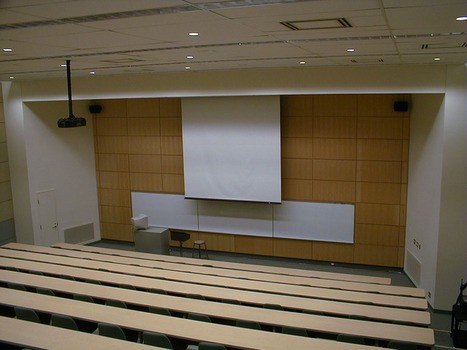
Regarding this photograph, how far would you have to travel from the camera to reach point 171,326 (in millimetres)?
5164

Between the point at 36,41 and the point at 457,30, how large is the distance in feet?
14.6

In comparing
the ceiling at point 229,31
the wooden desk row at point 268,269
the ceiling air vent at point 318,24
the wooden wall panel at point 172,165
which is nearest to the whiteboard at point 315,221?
the wooden desk row at point 268,269

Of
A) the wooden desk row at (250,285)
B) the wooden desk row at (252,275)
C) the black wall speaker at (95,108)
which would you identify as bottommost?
the wooden desk row at (252,275)

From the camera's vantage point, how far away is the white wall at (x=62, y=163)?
11266 mm

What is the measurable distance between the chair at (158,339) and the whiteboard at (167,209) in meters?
6.86

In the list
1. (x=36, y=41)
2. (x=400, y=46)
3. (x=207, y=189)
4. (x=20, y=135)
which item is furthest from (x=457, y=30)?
(x=20, y=135)

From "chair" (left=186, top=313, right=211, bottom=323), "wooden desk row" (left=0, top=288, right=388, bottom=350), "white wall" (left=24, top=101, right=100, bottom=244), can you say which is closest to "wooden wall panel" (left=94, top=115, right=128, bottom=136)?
"white wall" (left=24, top=101, right=100, bottom=244)

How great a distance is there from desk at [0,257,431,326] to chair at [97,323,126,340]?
150 cm

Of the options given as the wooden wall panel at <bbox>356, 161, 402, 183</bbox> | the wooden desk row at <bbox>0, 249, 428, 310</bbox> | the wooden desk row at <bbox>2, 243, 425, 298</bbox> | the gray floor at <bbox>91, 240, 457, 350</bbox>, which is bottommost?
the gray floor at <bbox>91, 240, 457, 350</bbox>

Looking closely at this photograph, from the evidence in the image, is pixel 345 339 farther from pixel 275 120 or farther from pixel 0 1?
pixel 275 120

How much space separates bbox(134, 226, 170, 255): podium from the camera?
1073cm

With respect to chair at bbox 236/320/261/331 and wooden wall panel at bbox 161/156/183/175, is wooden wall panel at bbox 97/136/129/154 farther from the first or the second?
chair at bbox 236/320/261/331

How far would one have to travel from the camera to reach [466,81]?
754 centimetres

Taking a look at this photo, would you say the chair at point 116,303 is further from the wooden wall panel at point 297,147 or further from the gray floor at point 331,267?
the wooden wall panel at point 297,147
